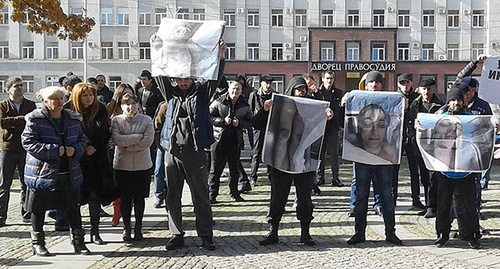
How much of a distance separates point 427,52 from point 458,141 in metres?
46.6

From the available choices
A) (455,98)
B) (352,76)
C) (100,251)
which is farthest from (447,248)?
(352,76)

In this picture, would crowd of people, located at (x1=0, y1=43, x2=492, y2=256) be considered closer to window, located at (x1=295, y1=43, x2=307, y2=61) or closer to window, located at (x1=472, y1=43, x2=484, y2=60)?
window, located at (x1=295, y1=43, x2=307, y2=61)

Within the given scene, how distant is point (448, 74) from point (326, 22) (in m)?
10.4

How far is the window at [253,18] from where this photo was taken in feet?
172

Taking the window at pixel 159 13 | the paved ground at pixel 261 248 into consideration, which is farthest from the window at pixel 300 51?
the paved ground at pixel 261 248

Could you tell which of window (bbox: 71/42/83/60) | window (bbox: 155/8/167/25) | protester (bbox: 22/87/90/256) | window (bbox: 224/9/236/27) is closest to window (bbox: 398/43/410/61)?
window (bbox: 224/9/236/27)

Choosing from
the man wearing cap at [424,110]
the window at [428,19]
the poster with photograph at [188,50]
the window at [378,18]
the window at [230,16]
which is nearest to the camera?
the poster with photograph at [188,50]

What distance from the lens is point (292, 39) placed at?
172 feet

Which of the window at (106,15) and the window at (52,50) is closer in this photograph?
the window at (52,50)

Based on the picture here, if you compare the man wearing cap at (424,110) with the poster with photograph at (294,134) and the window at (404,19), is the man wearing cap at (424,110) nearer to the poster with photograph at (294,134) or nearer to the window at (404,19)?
the poster with photograph at (294,134)

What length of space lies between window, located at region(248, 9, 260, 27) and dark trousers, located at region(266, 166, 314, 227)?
4523 cm

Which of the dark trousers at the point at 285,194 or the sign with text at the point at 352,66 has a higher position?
the sign with text at the point at 352,66

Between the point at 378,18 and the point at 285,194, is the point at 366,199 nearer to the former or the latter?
the point at 285,194

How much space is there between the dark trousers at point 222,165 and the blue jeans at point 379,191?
3.51m
